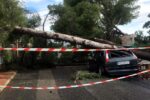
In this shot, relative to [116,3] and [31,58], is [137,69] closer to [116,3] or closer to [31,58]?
[31,58]

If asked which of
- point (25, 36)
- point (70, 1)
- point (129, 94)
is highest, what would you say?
point (70, 1)

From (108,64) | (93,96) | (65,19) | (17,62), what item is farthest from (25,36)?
(93,96)

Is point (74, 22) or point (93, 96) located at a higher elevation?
point (74, 22)

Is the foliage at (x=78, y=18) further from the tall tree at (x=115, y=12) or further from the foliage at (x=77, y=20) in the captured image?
the tall tree at (x=115, y=12)

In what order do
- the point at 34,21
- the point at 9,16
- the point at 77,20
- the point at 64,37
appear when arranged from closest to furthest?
the point at 9,16 → the point at 64,37 → the point at 34,21 → the point at 77,20

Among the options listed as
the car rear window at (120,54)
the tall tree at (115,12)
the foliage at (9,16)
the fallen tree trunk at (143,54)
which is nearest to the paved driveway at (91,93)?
the car rear window at (120,54)

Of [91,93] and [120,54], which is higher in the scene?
[120,54]

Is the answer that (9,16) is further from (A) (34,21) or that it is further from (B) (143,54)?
(A) (34,21)

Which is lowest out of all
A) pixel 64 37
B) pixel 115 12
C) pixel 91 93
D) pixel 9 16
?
pixel 91 93

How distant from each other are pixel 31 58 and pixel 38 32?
4741 millimetres

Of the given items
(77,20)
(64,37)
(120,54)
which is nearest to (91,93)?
(120,54)

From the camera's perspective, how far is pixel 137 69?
20.1 meters

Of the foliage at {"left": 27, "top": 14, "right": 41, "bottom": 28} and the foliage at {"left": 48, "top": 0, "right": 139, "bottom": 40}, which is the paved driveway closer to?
the foliage at {"left": 27, "top": 14, "right": 41, "bottom": 28}

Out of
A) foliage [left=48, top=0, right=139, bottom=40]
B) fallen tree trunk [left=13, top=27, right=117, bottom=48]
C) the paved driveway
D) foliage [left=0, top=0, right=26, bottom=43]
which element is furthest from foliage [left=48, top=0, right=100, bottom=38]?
the paved driveway
